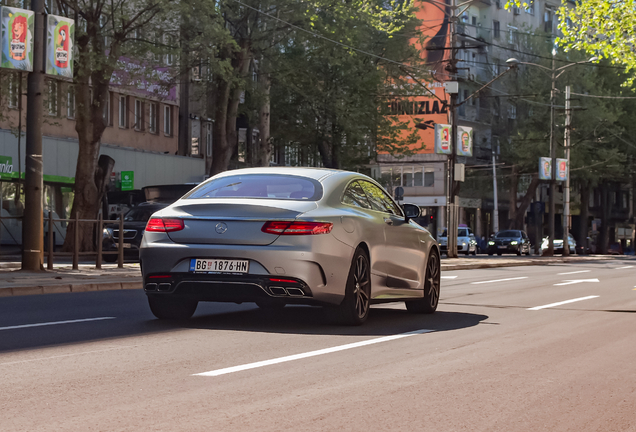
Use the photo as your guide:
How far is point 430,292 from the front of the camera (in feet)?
41.5

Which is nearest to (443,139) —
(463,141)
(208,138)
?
(463,141)

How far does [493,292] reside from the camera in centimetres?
1795

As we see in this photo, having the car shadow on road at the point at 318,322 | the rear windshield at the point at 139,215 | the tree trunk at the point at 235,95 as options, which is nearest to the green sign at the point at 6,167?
the tree trunk at the point at 235,95

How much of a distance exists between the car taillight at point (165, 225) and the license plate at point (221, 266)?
0.39m

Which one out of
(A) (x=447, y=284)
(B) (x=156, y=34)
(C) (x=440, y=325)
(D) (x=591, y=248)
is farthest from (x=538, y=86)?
(C) (x=440, y=325)

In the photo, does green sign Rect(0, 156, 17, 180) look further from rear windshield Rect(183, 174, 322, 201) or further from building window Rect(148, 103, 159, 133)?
rear windshield Rect(183, 174, 322, 201)

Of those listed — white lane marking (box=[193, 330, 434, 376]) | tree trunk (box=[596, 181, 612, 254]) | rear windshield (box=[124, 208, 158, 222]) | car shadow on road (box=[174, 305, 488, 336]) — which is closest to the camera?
white lane marking (box=[193, 330, 434, 376])

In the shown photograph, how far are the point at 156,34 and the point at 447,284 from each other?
1254 cm

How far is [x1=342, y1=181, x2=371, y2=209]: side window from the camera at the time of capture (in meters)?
10.6

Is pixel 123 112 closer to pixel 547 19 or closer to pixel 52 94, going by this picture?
pixel 52 94

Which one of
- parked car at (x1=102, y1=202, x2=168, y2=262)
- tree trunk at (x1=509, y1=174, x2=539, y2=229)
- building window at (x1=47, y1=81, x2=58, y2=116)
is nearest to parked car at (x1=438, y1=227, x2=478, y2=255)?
tree trunk at (x1=509, y1=174, x2=539, y2=229)

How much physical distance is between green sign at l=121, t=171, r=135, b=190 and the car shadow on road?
3073 centimetres

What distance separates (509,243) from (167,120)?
23.0 meters

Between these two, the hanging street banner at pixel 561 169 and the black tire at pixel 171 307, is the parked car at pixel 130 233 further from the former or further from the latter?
the hanging street banner at pixel 561 169
